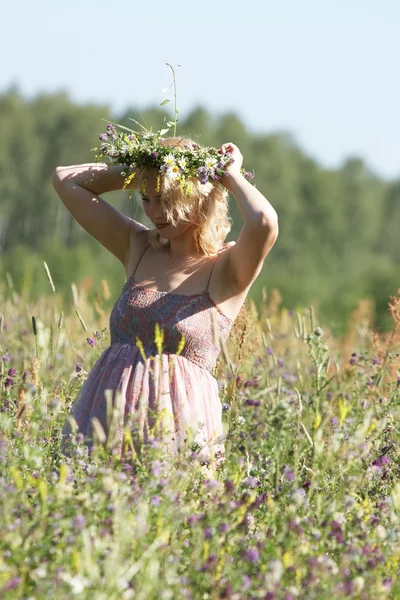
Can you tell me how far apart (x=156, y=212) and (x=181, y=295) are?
36 cm

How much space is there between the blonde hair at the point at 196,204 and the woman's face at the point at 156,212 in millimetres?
27

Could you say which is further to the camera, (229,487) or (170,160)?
(170,160)

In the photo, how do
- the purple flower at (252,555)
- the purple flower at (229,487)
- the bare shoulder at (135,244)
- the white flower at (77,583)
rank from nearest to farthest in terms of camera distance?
1. the white flower at (77,583)
2. the purple flower at (252,555)
3. the purple flower at (229,487)
4. the bare shoulder at (135,244)

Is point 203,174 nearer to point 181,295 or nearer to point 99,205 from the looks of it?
point 181,295

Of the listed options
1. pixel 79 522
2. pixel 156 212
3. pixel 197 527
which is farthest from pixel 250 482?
pixel 156 212

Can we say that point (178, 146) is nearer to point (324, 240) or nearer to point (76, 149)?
point (76, 149)

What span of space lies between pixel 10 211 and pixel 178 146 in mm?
43313

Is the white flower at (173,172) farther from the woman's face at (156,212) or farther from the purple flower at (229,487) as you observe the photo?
the purple flower at (229,487)

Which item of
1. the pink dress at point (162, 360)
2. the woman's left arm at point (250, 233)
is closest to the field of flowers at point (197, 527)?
the pink dress at point (162, 360)

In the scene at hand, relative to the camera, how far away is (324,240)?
167ft

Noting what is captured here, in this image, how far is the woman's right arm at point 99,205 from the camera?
14.6 ft

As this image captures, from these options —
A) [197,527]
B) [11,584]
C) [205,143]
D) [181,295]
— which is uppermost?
[181,295]

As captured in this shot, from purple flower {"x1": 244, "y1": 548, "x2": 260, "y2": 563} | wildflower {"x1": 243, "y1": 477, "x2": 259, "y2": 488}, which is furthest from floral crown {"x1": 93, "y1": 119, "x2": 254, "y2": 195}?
purple flower {"x1": 244, "y1": 548, "x2": 260, "y2": 563}

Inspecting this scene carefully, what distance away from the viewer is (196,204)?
162 inches
